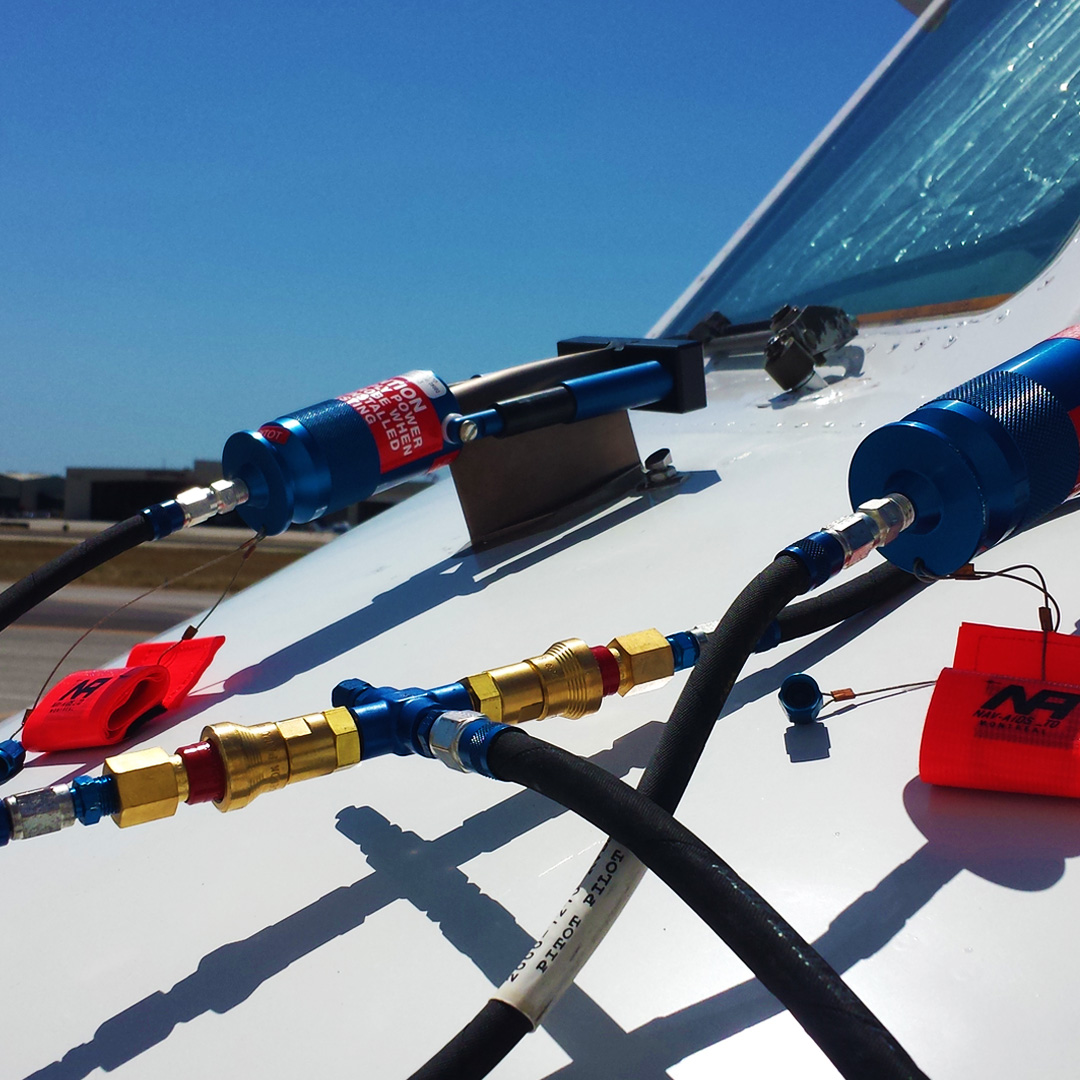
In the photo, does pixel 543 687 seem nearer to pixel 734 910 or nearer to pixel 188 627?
pixel 734 910

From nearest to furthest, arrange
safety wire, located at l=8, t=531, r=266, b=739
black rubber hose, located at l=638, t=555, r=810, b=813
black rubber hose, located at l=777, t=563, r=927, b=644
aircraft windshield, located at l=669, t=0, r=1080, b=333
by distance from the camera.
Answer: black rubber hose, located at l=638, t=555, r=810, b=813, black rubber hose, located at l=777, t=563, r=927, b=644, safety wire, located at l=8, t=531, r=266, b=739, aircraft windshield, located at l=669, t=0, r=1080, b=333

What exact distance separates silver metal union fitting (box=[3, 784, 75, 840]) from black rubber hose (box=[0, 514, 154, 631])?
0.29m

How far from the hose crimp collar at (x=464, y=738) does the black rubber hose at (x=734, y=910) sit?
0.05ft

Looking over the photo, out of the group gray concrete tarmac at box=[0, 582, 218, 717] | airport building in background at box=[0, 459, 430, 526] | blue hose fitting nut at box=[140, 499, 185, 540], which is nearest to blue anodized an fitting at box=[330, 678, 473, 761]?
blue hose fitting nut at box=[140, 499, 185, 540]

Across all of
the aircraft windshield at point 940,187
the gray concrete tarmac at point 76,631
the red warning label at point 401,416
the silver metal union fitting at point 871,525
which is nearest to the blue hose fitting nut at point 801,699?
the silver metal union fitting at point 871,525

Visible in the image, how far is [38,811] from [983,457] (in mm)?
397

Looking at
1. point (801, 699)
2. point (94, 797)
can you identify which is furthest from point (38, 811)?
point (801, 699)

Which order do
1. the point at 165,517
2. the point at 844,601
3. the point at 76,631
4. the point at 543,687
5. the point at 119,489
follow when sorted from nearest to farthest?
the point at 543,687 < the point at 844,601 < the point at 165,517 < the point at 76,631 < the point at 119,489

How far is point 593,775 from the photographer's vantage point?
1.24 ft

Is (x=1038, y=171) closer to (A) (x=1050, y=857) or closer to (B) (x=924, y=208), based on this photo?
→ (B) (x=924, y=208)

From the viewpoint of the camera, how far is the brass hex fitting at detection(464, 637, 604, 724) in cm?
53

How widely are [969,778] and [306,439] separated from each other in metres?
0.54

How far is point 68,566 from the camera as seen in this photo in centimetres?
73

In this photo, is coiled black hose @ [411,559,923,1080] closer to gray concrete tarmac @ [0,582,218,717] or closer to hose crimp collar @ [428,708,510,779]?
hose crimp collar @ [428,708,510,779]
